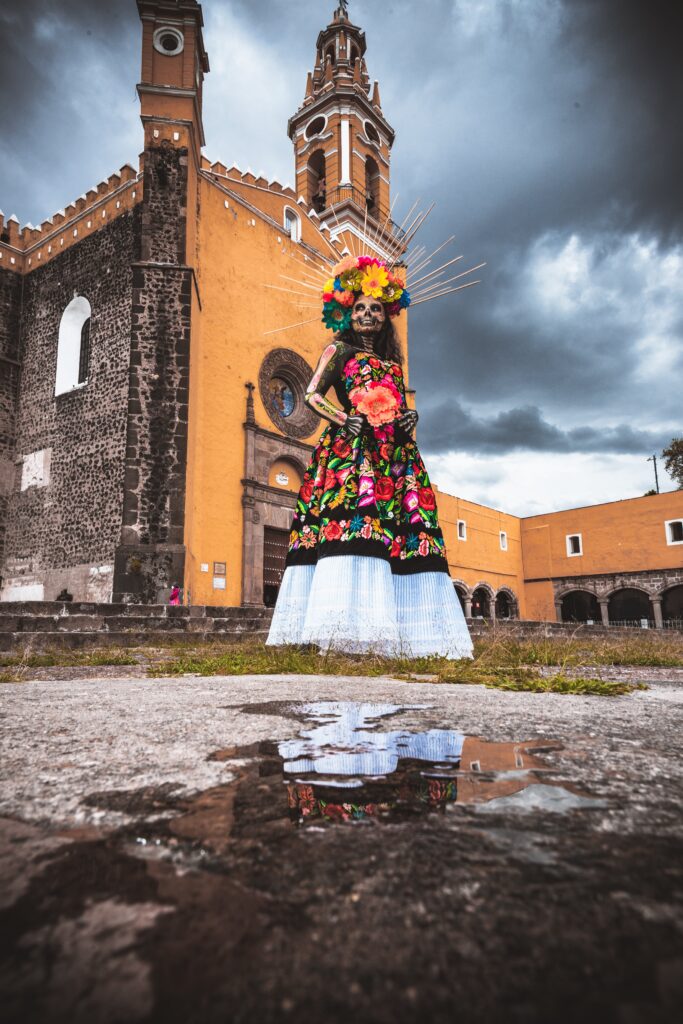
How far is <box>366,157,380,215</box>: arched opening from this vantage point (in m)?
19.8

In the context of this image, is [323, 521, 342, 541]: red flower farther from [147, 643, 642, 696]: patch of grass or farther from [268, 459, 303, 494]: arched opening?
[268, 459, 303, 494]: arched opening

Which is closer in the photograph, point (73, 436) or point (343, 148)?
point (73, 436)

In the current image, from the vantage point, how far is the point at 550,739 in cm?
97

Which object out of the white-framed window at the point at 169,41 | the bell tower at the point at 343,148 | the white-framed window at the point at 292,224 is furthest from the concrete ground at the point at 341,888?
the bell tower at the point at 343,148

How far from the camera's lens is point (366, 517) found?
386 cm

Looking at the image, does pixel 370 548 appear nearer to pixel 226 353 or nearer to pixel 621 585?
pixel 226 353

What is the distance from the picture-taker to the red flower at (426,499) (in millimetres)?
4059

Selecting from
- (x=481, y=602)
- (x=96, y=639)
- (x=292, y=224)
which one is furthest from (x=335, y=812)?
(x=481, y=602)

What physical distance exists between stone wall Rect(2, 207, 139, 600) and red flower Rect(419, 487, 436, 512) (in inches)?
335

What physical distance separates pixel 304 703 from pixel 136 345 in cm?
1080

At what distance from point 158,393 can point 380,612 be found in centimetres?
850

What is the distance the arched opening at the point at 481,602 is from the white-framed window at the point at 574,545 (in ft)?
15.9

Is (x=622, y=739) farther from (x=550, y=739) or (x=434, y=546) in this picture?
(x=434, y=546)

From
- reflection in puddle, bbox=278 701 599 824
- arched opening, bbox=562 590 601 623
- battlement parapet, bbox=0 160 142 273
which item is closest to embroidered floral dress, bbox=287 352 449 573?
reflection in puddle, bbox=278 701 599 824
